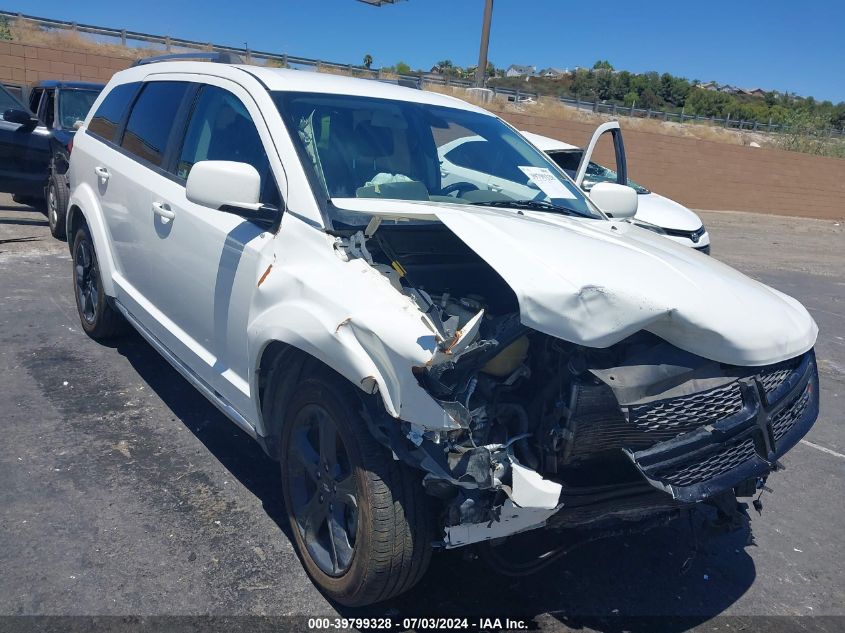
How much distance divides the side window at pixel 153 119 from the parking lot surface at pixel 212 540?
4.97ft

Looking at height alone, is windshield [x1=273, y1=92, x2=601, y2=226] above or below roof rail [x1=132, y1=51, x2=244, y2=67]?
below

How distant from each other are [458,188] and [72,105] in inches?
300

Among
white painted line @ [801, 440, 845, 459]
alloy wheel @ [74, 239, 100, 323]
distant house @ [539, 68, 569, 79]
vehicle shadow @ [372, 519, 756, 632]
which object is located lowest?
vehicle shadow @ [372, 519, 756, 632]

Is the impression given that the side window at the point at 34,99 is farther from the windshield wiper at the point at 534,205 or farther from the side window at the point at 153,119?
the windshield wiper at the point at 534,205

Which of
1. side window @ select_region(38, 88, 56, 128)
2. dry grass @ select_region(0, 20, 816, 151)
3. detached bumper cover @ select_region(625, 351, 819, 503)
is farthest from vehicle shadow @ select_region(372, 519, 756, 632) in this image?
dry grass @ select_region(0, 20, 816, 151)

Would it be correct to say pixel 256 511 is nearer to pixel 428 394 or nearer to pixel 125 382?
pixel 428 394

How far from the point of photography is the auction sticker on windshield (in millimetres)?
3946

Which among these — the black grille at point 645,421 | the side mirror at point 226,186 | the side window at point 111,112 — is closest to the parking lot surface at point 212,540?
the black grille at point 645,421

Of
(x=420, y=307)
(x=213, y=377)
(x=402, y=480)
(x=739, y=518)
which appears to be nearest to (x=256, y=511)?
(x=213, y=377)

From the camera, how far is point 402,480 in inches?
98.6

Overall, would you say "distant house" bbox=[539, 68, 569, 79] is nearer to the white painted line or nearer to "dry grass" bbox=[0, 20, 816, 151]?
"dry grass" bbox=[0, 20, 816, 151]

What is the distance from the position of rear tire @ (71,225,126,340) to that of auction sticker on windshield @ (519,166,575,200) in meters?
2.92

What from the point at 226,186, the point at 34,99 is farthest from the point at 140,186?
the point at 34,99

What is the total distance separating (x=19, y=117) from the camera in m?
8.64
